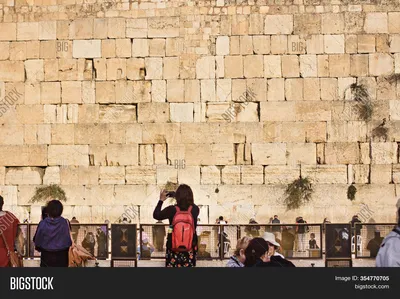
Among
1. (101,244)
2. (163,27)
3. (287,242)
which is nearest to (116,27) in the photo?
(163,27)

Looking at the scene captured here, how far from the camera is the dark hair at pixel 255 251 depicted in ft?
40.3

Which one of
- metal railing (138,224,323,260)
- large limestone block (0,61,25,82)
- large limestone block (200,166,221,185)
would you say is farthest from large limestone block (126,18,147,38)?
metal railing (138,224,323,260)

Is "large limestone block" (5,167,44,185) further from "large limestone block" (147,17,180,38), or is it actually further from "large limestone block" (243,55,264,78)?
"large limestone block" (243,55,264,78)

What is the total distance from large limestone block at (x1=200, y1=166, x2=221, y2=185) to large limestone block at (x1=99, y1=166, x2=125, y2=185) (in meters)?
1.73

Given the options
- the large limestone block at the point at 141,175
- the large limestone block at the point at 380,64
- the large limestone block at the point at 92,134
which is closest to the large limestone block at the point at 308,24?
the large limestone block at the point at 380,64

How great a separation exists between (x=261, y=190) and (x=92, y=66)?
460 centimetres

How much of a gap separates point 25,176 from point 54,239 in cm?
892

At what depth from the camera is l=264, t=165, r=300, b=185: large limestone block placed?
22.9m

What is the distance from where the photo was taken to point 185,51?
23453 mm

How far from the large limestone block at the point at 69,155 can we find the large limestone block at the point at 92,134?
0.50 ft

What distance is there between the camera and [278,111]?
909 inches

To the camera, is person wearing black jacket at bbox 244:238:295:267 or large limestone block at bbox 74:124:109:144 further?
large limestone block at bbox 74:124:109:144

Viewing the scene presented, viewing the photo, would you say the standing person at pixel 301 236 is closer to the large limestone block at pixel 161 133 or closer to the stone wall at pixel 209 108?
the stone wall at pixel 209 108

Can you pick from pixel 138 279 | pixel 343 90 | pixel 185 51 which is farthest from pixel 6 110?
pixel 138 279
